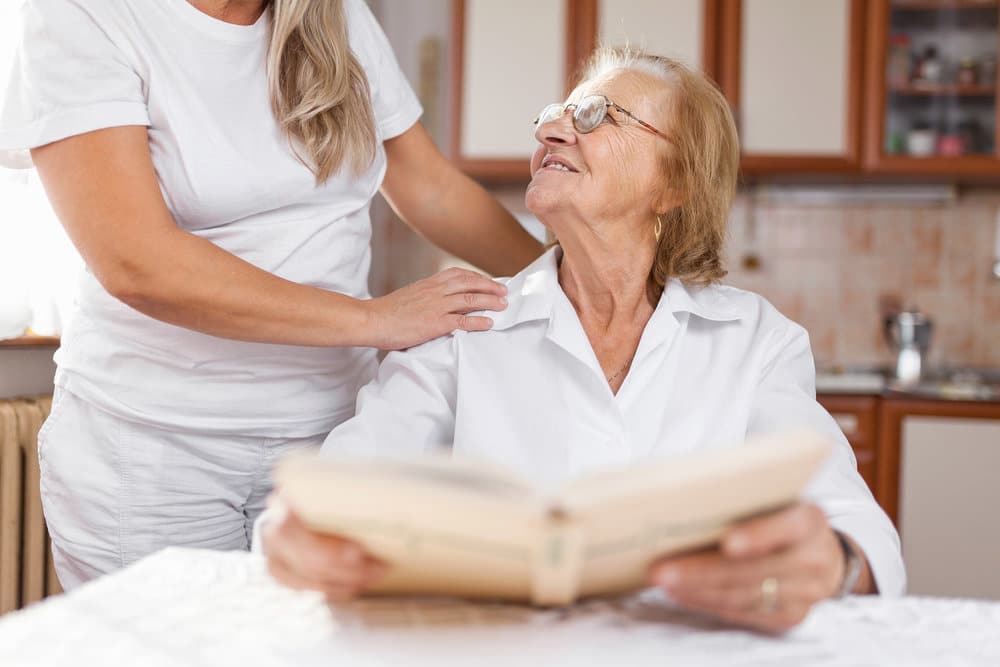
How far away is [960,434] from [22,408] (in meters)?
2.50

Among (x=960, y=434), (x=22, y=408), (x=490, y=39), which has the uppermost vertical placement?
(x=490, y=39)

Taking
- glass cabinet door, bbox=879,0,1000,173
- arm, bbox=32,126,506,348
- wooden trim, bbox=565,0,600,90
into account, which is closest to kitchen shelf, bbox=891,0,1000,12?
glass cabinet door, bbox=879,0,1000,173

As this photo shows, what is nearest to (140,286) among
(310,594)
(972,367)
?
(310,594)

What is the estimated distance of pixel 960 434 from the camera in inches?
118

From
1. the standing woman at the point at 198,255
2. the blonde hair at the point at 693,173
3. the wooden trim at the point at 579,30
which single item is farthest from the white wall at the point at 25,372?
the wooden trim at the point at 579,30

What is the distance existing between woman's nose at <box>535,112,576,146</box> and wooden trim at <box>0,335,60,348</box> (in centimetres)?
111

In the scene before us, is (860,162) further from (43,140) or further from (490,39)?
(43,140)

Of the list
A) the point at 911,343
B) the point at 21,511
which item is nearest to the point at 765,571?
the point at 21,511

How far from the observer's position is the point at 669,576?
2.34ft

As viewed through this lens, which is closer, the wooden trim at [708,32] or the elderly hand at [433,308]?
the elderly hand at [433,308]

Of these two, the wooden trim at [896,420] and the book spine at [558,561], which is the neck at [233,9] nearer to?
the book spine at [558,561]

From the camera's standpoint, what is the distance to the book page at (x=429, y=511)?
617 millimetres

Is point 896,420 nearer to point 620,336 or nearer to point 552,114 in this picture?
point 620,336

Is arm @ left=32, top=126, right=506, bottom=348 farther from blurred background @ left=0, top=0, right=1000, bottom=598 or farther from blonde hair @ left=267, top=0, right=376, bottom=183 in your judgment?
blurred background @ left=0, top=0, right=1000, bottom=598
